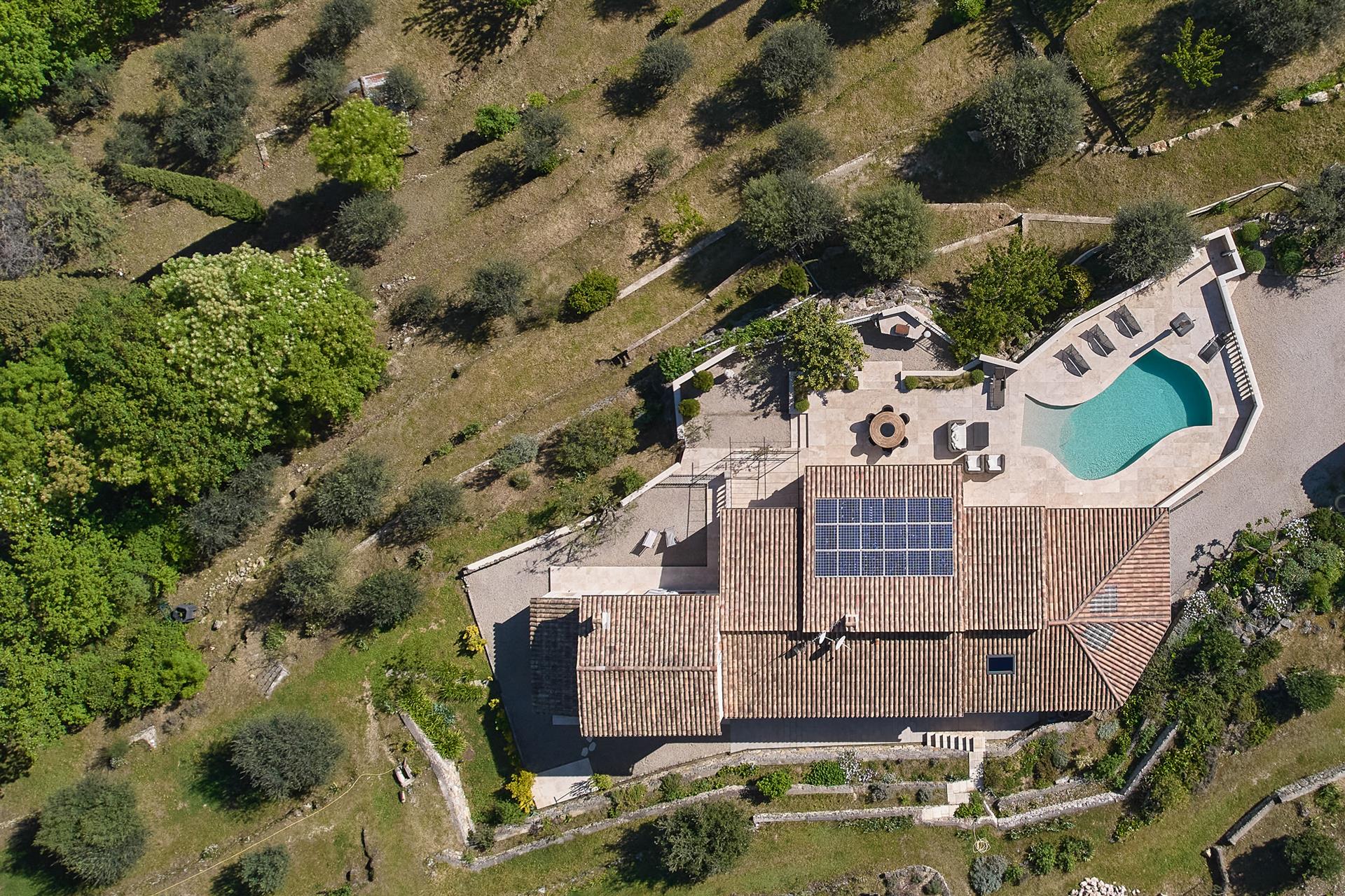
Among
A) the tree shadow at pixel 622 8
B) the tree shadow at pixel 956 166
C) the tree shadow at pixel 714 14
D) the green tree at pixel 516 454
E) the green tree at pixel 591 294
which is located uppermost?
the tree shadow at pixel 622 8

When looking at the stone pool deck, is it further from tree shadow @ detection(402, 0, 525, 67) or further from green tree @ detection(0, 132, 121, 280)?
green tree @ detection(0, 132, 121, 280)

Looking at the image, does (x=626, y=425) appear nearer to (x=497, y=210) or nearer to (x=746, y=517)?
(x=746, y=517)

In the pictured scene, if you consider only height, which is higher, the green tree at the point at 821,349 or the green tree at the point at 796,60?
the green tree at the point at 796,60

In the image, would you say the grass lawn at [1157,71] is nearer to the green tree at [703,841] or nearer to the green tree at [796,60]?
the green tree at [796,60]

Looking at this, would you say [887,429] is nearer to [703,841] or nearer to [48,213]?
[703,841]

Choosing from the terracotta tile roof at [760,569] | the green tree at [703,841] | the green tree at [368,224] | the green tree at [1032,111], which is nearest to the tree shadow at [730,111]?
the green tree at [1032,111]

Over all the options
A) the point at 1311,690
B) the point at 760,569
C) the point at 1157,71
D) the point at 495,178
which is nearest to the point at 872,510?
the point at 760,569

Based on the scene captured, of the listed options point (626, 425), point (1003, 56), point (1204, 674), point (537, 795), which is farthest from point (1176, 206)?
point (537, 795)
